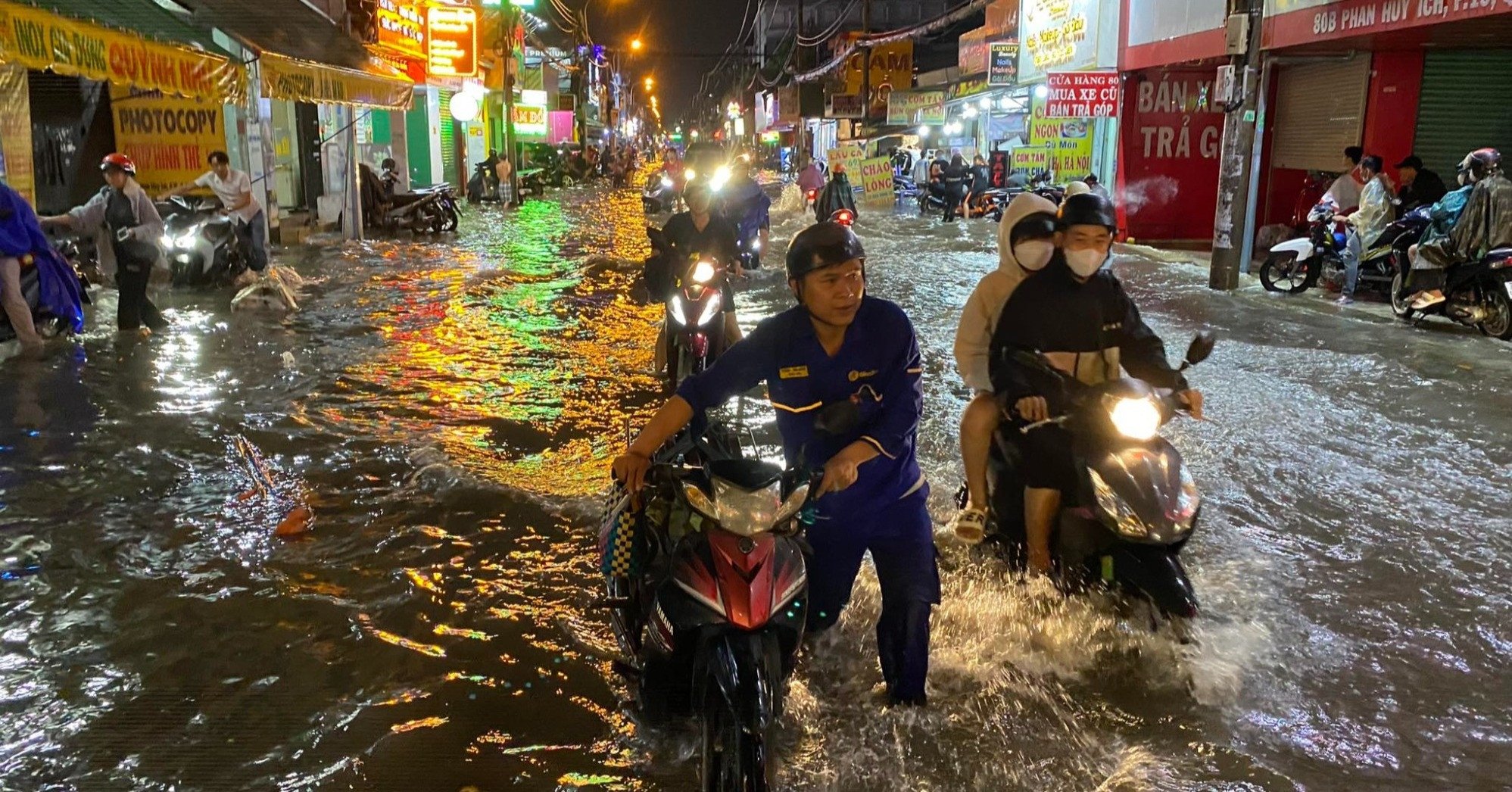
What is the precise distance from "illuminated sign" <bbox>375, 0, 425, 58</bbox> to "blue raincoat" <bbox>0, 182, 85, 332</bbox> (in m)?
14.4

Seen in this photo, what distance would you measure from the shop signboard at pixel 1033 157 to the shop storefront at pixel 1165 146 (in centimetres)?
347

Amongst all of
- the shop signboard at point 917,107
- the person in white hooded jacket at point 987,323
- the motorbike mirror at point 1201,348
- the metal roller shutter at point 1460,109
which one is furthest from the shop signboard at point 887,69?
the motorbike mirror at point 1201,348

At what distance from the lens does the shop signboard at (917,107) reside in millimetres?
36125

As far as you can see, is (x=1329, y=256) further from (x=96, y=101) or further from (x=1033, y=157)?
(x=96, y=101)

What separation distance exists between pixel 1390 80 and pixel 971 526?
12497 mm

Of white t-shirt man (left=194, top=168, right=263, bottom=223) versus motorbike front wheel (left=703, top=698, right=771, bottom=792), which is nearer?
Answer: motorbike front wheel (left=703, top=698, right=771, bottom=792)

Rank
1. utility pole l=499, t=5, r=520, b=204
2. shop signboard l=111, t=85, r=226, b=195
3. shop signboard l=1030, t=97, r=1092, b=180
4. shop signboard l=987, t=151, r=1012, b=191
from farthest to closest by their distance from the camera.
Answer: utility pole l=499, t=5, r=520, b=204
shop signboard l=987, t=151, r=1012, b=191
shop signboard l=1030, t=97, r=1092, b=180
shop signboard l=111, t=85, r=226, b=195

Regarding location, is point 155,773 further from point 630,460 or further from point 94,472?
point 94,472

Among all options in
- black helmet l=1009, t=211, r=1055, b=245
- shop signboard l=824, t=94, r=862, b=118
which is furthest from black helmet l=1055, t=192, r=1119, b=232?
shop signboard l=824, t=94, r=862, b=118

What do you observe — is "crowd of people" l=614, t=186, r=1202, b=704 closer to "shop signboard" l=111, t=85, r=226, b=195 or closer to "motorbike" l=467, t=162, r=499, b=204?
"shop signboard" l=111, t=85, r=226, b=195

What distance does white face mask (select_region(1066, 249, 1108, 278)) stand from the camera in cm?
402

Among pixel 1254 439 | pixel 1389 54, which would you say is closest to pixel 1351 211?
pixel 1389 54

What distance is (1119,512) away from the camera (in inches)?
153

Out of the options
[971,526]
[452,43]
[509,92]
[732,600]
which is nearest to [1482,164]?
[971,526]
